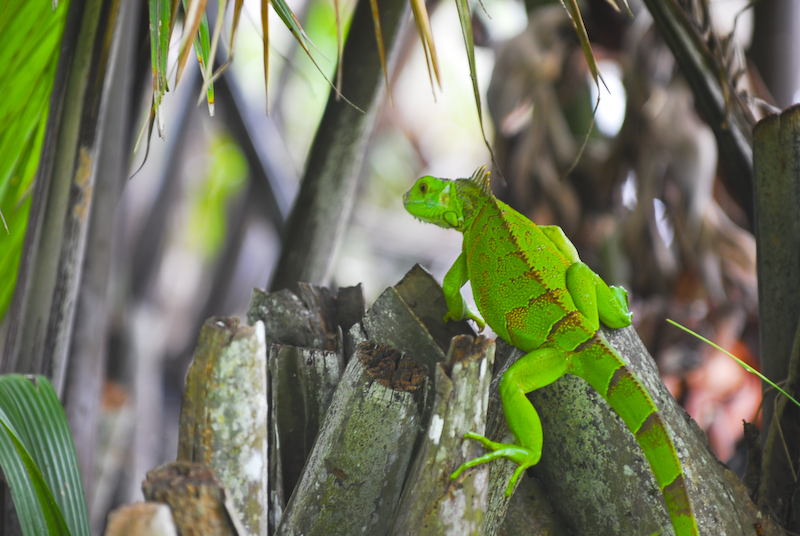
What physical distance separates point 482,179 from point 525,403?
1.94ft

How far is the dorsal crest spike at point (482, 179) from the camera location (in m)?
1.32

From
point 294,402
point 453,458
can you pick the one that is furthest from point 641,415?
point 294,402

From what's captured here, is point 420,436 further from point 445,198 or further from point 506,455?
point 445,198

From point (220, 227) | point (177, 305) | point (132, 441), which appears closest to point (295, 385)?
point (132, 441)

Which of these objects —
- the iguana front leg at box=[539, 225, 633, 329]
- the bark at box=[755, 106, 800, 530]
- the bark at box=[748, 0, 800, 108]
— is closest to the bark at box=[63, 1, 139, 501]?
the iguana front leg at box=[539, 225, 633, 329]

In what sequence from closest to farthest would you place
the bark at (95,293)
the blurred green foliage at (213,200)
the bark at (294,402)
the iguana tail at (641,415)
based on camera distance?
1. the iguana tail at (641,415)
2. the bark at (294,402)
3. the bark at (95,293)
4. the blurred green foliage at (213,200)

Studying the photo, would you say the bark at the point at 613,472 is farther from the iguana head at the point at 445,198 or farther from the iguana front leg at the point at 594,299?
the iguana head at the point at 445,198

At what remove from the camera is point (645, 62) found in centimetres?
222

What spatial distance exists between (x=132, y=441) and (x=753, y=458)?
2.33m

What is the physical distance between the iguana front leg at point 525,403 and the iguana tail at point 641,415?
0.04m

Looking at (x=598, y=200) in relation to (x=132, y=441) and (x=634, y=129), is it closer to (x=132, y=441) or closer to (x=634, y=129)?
(x=634, y=129)

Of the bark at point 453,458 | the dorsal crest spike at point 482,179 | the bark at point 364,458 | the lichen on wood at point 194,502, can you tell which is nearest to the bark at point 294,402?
the bark at point 364,458

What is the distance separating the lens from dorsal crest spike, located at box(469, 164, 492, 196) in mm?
1317

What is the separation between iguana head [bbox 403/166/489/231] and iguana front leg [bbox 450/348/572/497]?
0.43 m
